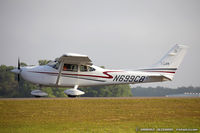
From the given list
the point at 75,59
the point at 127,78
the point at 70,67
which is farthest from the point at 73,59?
→ the point at 127,78

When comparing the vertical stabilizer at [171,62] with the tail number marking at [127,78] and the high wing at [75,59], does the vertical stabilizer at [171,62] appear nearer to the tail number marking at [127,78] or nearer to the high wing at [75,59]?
the tail number marking at [127,78]

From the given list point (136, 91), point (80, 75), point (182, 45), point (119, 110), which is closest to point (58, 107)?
point (119, 110)

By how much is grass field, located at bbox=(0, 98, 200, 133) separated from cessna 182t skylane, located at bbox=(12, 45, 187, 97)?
154 inches

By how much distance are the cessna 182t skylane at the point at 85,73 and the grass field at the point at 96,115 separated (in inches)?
154

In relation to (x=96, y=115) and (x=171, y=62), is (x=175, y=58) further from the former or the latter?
(x=96, y=115)

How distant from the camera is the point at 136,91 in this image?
106 meters

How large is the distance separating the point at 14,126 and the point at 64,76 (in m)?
8.90

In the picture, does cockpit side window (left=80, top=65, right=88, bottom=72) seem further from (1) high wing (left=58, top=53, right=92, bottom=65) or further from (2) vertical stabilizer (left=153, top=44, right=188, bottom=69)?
(2) vertical stabilizer (left=153, top=44, right=188, bottom=69)

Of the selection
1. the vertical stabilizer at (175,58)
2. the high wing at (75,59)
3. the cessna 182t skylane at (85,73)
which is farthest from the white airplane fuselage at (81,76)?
the vertical stabilizer at (175,58)

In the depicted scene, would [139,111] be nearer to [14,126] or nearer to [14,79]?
[14,126]

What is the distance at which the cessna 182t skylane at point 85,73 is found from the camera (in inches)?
886

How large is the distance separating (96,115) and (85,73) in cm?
721

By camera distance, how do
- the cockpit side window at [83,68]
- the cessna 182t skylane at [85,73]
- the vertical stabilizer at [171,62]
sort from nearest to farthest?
the cessna 182t skylane at [85,73]
the cockpit side window at [83,68]
the vertical stabilizer at [171,62]

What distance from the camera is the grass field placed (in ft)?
45.8
